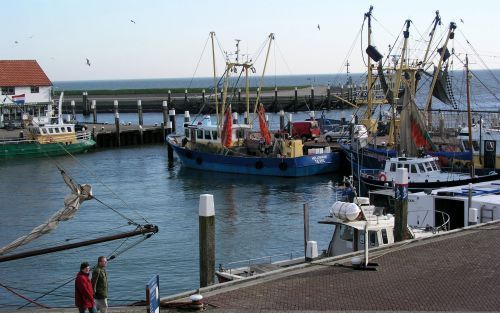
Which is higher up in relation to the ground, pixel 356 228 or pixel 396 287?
pixel 356 228

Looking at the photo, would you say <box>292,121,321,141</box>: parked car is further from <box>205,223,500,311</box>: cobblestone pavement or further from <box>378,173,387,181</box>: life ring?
<box>205,223,500,311</box>: cobblestone pavement

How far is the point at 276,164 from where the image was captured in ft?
175

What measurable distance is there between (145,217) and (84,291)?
24.4 meters

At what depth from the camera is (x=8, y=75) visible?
79375mm

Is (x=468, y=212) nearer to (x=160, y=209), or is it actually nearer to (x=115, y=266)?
(x=115, y=266)

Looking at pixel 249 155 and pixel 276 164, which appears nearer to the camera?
pixel 276 164

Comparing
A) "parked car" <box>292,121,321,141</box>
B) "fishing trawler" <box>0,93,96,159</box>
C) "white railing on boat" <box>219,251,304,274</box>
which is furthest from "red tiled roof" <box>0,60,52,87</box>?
"white railing on boat" <box>219,251,304,274</box>

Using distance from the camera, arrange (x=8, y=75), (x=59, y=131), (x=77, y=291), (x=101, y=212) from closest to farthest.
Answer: (x=77, y=291) → (x=101, y=212) → (x=59, y=131) → (x=8, y=75)

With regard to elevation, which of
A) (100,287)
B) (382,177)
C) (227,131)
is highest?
(227,131)

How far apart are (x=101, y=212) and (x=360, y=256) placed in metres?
22.7

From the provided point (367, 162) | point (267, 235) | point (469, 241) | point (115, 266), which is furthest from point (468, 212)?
point (367, 162)

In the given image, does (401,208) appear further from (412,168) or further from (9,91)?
(9,91)

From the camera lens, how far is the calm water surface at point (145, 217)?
27031mm

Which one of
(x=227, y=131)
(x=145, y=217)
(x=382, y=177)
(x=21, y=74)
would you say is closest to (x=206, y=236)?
(x=145, y=217)
